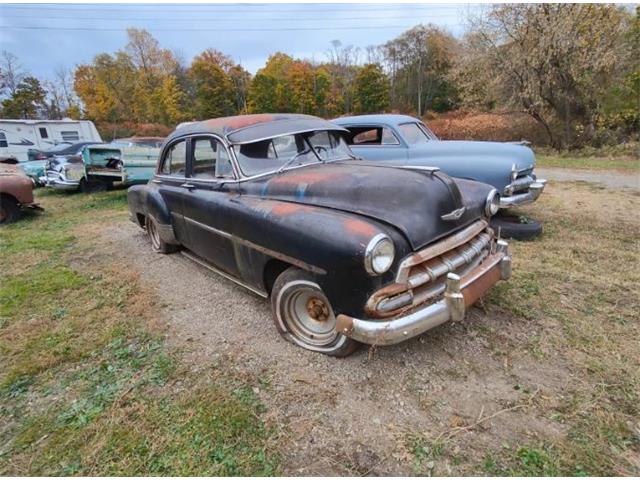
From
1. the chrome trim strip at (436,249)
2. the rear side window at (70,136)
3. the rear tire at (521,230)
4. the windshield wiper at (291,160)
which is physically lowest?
the rear tire at (521,230)

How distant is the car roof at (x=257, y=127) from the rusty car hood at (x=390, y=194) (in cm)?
52

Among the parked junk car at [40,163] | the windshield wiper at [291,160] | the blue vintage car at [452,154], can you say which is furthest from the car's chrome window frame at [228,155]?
the parked junk car at [40,163]

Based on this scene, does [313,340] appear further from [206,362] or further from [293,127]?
[293,127]

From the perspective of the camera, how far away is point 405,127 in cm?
654

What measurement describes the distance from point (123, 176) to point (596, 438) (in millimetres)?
10866

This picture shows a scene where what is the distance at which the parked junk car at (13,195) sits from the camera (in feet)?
26.0

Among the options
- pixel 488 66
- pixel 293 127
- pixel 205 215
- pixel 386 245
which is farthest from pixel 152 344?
pixel 488 66

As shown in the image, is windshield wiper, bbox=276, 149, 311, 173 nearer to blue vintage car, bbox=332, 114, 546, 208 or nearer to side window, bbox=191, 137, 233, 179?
side window, bbox=191, 137, 233, 179

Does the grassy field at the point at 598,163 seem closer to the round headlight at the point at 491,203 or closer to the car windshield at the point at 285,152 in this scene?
the round headlight at the point at 491,203

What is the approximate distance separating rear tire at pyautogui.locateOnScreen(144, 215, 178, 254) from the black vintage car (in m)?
1.13

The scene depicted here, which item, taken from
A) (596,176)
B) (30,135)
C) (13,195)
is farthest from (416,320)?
(30,135)

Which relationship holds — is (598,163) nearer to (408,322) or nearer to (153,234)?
(408,322)

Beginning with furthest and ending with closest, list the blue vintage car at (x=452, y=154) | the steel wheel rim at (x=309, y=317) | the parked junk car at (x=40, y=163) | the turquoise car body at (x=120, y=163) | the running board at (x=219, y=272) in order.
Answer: the parked junk car at (x=40, y=163) < the turquoise car body at (x=120, y=163) < the blue vintage car at (x=452, y=154) < the running board at (x=219, y=272) < the steel wheel rim at (x=309, y=317)

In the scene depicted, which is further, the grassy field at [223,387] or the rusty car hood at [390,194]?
the rusty car hood at [390,194]
